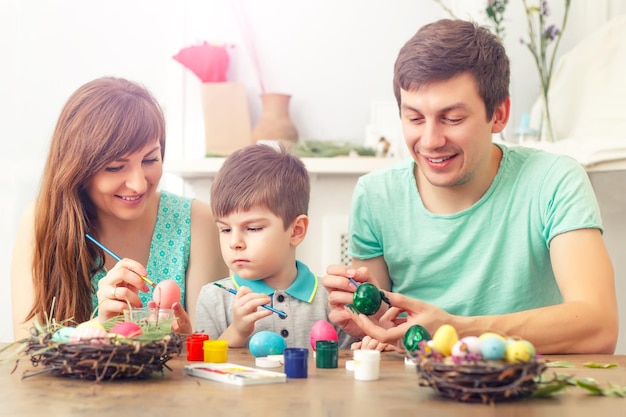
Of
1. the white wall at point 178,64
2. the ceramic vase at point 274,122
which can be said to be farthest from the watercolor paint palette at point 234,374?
the white wall at point 178,64

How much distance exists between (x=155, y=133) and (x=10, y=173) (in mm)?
1803

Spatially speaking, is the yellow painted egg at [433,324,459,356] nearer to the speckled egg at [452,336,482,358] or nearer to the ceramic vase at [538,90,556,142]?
the speckled egg at [452,336,482,358]

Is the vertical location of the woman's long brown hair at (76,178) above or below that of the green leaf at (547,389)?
above

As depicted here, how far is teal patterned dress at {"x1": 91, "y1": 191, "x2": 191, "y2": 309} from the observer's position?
2.21m

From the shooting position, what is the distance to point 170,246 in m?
2.25

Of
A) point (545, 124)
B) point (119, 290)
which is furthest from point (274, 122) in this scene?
point (119, 290)

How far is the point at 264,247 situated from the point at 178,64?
1847 mm

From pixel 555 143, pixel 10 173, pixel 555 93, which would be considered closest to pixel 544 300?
pixel 555 143

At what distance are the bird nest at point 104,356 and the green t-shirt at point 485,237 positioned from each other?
94cm

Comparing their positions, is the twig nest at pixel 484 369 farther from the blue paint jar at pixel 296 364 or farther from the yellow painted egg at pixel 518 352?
the blue paint jar at pixel 296 364

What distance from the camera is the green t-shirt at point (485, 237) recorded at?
2033 millimetres

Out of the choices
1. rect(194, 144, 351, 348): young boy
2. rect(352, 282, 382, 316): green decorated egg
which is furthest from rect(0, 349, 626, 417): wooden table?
rect(194, 144, 351, 348): young boy

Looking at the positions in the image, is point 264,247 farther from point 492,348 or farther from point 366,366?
point 492,348

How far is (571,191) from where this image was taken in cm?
196
